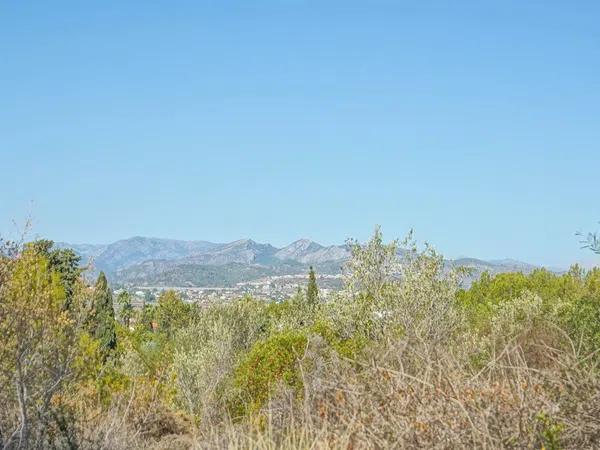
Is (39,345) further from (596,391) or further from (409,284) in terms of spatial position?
(409,284)

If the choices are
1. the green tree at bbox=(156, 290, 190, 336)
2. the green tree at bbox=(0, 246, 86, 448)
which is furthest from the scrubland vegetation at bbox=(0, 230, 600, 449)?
the green tree at bbox=(156, 290, 190, 336)

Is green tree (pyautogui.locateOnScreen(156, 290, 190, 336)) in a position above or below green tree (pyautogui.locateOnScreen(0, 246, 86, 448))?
below

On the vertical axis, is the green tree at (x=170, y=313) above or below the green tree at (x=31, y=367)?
below

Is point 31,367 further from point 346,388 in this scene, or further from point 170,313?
point 170,313

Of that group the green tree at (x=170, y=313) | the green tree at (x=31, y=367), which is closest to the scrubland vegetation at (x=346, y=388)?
the green tree at (x=31, y=367)

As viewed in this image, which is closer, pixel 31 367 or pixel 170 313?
pixel 31 367

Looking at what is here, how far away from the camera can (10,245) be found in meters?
12.0

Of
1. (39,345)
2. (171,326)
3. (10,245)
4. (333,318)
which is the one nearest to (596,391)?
(39,345)

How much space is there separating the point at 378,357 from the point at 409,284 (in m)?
20.3

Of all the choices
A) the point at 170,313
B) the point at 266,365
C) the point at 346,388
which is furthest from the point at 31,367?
the point at 170,313

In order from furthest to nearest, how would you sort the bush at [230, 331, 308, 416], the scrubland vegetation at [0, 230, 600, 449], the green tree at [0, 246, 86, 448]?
the bush at [230, 331, 308, 416], the green tree at [0, 246, 86, 448], the scrubland vegetation at [0, 230, 600, 449]

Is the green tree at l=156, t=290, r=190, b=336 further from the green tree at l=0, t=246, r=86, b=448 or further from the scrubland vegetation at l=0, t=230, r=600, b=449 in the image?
the green tree at l=0, t=246, r=86, b=448

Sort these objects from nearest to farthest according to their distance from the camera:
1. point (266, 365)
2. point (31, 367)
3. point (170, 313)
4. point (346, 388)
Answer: point (346, 388) < point (31, 367) < point (266, 365) < point (170, 313)

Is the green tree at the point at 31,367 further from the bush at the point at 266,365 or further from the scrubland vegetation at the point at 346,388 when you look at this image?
the bush at the point at 266,365
